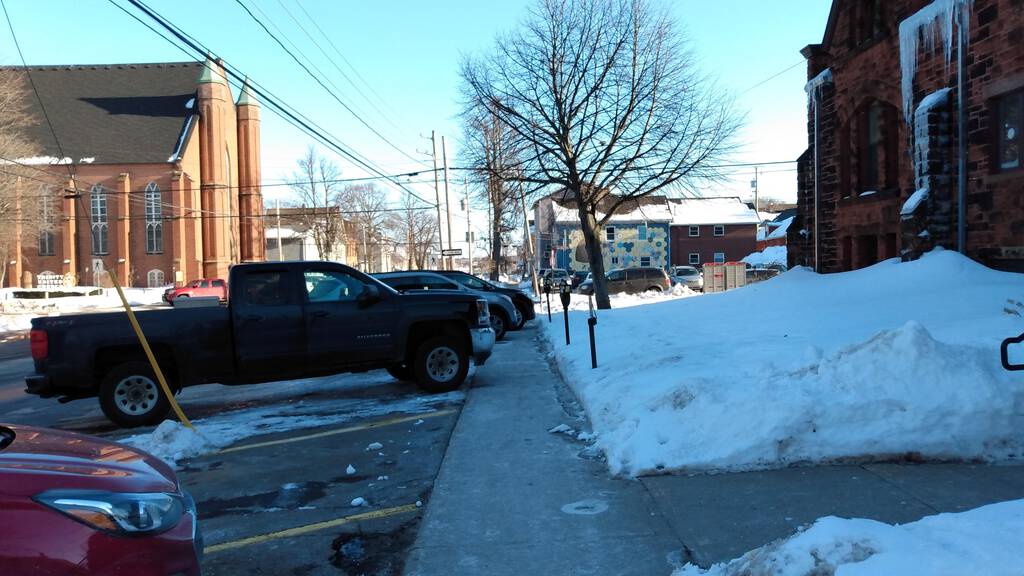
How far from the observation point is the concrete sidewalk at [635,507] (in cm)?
410

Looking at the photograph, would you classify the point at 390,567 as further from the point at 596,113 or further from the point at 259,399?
the point at 596,113

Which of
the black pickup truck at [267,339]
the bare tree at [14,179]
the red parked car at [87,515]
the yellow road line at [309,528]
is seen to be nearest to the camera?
the red parked car at [87,515]

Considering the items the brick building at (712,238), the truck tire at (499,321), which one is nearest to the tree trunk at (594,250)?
the truck tire at (499,321)

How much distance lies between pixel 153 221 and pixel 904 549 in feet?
214

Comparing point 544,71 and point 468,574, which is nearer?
point 468,574

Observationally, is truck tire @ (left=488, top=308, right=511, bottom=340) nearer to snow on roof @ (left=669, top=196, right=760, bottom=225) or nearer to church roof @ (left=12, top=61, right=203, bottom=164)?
snow on roof @ (left=669, top=196, right=760, bottom=225)

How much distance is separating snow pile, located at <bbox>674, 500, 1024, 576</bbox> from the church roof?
2524 inches

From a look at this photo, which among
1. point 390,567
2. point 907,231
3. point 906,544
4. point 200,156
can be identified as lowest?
point 390,567

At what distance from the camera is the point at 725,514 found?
15.0 feet

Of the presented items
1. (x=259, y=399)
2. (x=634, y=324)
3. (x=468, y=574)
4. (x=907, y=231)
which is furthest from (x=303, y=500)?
(x=907, y=231)

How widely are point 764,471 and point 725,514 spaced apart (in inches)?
39.9

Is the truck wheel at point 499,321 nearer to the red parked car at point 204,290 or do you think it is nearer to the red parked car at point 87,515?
the red parked car at point 87,515

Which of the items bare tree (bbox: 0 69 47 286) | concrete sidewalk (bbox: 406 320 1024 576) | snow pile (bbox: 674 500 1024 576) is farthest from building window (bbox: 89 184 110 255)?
snow pile (bbox: 674 500 1024 576)

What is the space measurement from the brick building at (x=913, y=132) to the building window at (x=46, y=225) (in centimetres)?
4467
